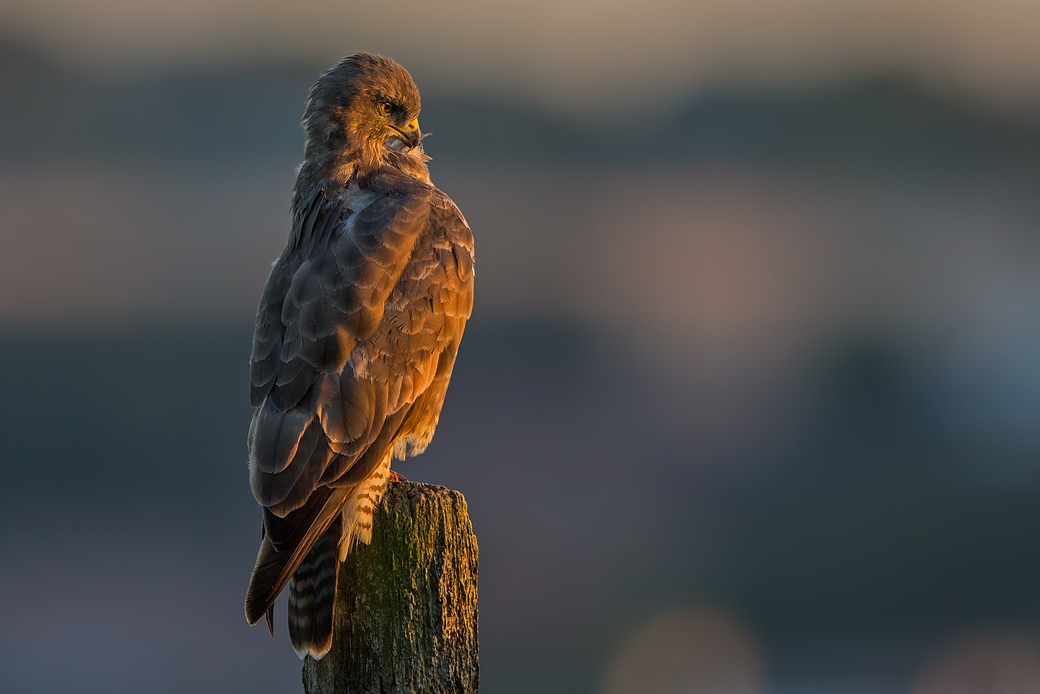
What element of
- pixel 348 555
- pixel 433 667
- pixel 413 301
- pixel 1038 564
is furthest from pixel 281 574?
pixel 1038 564

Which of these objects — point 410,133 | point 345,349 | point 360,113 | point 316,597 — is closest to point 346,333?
point 345,349

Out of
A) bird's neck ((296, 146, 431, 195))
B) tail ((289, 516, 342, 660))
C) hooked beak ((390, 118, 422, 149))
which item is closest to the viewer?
tail ((289, 516, 342, 660))

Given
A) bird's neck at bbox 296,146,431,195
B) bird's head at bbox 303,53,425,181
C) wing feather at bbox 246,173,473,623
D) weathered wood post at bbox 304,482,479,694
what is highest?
bird's head at bbox 303,53,425,181

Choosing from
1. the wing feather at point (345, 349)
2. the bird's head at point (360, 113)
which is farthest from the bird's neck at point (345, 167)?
the wing feather at point (345, 349)

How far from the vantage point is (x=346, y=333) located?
3867 mm

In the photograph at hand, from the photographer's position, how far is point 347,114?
15.4 ft

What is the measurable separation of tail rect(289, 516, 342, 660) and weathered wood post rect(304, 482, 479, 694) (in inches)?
3.4

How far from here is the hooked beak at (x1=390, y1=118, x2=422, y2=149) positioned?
4.95 metres

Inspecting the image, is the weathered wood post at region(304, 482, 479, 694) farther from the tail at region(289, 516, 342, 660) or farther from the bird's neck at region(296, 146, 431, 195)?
the bird's neck at region(296, 146, 431, 195)

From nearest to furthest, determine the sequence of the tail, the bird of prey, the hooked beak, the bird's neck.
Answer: the tail < the bird of prey < the bird's neck < the hooked beak

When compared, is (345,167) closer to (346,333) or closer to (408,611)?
(346,333)

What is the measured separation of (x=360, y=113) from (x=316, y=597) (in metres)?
2.55

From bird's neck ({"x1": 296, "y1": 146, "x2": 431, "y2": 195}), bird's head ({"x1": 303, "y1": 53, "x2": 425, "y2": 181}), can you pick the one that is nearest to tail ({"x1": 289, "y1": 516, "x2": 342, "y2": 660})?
bird's neck ({"x1": 296, "y1": 146, "x2": 431, "y2": 195})

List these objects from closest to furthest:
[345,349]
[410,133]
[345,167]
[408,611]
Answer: [408,611]
[345,349]
[345,167]
[410,133]
